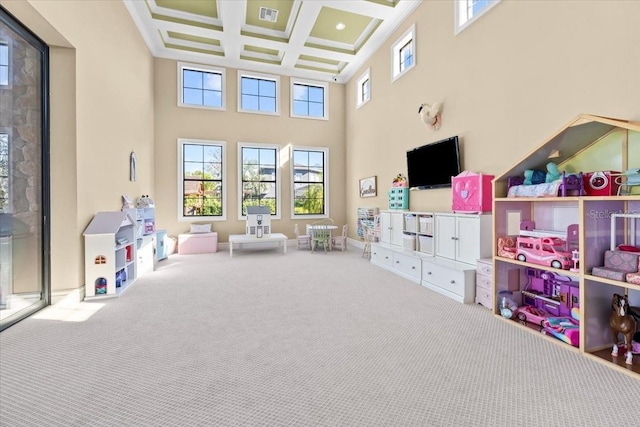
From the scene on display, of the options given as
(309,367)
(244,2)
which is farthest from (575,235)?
(244,2)

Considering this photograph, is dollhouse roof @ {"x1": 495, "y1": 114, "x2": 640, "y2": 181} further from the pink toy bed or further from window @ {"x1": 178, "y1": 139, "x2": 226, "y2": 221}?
window @ {"x1": 178, "y1": 139, "x2": 226, "y2": 221}

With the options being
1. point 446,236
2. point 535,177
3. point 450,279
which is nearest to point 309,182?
point 446,236

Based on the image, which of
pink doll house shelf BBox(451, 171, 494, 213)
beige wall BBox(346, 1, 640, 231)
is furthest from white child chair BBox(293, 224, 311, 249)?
pink doll house shelf BBox(451, 171, 494, 213)

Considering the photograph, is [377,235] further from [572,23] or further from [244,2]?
[244,2]

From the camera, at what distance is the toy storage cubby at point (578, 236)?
7.56 feet

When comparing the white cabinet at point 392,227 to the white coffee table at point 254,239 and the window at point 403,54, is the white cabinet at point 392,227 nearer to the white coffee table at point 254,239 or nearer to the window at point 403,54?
the white coffee table at point 254,239

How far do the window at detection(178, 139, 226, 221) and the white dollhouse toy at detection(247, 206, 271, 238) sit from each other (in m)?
1.19

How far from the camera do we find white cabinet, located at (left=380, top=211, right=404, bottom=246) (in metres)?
5.25

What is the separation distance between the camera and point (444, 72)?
186 inches

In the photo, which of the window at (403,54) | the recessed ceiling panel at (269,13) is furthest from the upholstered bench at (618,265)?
the recessed ceiling panel at (269,13)

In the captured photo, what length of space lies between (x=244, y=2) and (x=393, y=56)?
324cm

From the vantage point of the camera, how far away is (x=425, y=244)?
4.61 meters

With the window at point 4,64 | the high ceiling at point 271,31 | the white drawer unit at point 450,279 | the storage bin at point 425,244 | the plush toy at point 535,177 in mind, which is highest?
the high ceiling at point 271,31

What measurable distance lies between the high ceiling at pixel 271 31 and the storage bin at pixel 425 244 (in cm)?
438
